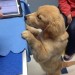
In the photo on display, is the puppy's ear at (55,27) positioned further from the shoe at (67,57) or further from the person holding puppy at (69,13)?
the shoe at (67,57)

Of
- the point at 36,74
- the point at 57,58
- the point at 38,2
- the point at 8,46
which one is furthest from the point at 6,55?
the point at 38,2

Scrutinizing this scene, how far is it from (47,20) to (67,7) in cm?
69

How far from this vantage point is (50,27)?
1351mm

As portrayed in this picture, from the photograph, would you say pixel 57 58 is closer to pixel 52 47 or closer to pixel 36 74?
pixel 52 47

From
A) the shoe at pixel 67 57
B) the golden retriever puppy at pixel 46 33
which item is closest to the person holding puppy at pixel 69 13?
the shoe at pixel 67 57

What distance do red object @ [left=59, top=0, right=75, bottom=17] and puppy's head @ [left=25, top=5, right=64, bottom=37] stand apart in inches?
23.3

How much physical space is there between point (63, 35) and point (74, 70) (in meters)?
0.67

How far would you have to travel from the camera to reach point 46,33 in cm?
144

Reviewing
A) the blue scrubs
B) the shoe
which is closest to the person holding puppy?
the shoe

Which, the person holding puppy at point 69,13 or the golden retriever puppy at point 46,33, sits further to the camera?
the person holding puppy at point 69,13

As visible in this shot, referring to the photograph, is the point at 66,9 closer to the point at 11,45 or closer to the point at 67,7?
the point at 67,7

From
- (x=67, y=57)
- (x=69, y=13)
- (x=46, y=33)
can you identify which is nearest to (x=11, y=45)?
(x=46, y=33)

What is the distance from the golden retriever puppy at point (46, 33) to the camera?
135 centimetres

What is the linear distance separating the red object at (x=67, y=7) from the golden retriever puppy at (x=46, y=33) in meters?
0.55
